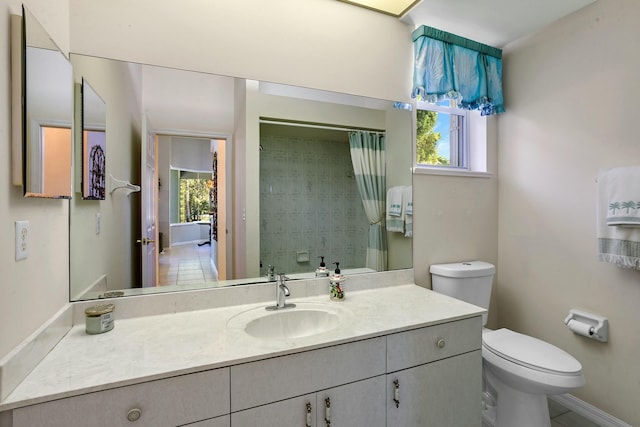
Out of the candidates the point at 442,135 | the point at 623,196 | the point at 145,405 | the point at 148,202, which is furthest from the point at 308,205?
the point at 623,196

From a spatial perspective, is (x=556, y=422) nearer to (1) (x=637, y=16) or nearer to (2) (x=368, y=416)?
(2) (x=368, y=416)

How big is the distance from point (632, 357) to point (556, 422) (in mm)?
559

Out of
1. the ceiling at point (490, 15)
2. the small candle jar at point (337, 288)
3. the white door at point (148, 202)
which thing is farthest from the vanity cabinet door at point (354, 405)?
the ceiling at point (490, 15)

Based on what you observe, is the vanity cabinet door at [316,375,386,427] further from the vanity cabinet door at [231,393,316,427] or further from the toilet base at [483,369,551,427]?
the toilet base at [483,369,551,427]

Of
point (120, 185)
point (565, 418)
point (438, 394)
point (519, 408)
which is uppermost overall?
point (120, 185)

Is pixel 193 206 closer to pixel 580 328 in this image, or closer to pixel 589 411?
pixel 580 328

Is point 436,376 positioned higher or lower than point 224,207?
lower

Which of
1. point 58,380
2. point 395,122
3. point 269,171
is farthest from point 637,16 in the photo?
point 58,380

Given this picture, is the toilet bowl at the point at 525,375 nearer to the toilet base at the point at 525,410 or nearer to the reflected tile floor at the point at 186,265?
the toilet base at the point at 525,410

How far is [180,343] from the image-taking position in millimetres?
1054

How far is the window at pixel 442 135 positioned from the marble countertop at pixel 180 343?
3.70 feet

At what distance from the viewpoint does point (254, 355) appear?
970mm

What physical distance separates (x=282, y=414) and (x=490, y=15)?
2.38m

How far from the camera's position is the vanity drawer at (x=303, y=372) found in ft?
3.17
